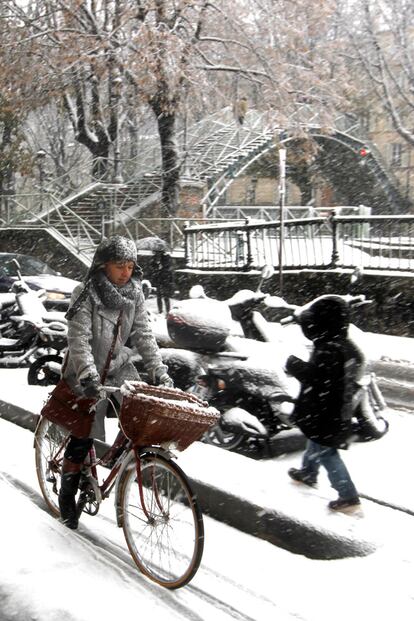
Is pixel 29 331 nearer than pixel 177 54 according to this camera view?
Yes

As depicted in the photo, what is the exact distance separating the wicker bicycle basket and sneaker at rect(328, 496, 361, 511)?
1.40 metres

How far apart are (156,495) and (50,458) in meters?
1.23

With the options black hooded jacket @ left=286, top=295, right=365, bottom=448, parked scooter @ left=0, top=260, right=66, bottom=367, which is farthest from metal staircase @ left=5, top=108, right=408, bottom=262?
black hooded jacket @ left=286, top=295, right=365, bottom=448

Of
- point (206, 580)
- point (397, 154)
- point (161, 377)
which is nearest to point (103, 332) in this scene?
point (161, 377)

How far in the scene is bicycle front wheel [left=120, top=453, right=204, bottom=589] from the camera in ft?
12.1

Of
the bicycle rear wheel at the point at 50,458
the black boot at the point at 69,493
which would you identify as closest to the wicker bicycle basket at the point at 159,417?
the black boot at the point at 69,493

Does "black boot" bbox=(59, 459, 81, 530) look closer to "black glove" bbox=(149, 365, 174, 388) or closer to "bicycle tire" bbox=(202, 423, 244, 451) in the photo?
"black glove" bbox=(149, 365, 174, 388)

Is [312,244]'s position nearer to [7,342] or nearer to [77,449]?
[7,342]

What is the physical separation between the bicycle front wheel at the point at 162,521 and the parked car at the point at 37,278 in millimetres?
9387

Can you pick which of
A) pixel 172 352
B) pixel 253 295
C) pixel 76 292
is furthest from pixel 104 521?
pixel 253 295

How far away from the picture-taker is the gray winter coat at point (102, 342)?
418 centimetres

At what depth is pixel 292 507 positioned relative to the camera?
4.40 meters

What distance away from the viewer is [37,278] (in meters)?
15.2

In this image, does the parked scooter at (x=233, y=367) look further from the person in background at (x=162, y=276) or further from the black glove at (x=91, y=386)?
the person in background at (x=162, y=276)
